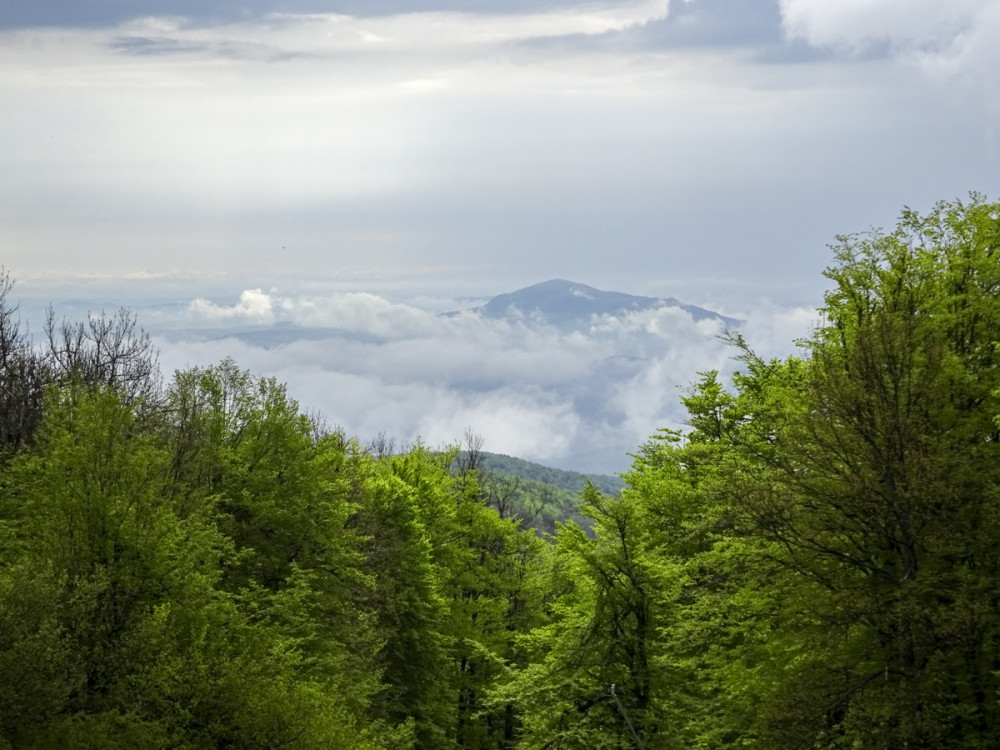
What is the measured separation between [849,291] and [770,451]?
581 centimetres

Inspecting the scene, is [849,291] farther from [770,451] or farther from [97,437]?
[97,437]

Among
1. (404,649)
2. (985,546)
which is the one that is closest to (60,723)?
(985,546)

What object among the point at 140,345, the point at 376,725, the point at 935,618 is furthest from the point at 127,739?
the point at 140,345

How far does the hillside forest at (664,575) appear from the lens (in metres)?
17.8

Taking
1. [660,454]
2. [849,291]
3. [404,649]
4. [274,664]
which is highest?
[849,291]

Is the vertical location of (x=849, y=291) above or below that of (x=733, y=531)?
above

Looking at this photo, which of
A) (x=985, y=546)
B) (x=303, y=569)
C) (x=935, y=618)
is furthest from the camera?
(x=303, y=569)

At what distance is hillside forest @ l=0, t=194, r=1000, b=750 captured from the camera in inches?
702

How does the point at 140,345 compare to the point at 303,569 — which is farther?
the point at 140,345

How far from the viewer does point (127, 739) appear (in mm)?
19078

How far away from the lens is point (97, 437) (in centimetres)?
2394

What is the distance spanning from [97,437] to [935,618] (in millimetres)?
19944

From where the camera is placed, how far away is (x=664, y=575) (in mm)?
24875

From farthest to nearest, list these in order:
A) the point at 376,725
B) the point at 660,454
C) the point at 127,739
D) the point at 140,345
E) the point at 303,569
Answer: the point at 140,345
the point at 660,454
the point at 303,569
the point at 376,725
the point at 127,739
